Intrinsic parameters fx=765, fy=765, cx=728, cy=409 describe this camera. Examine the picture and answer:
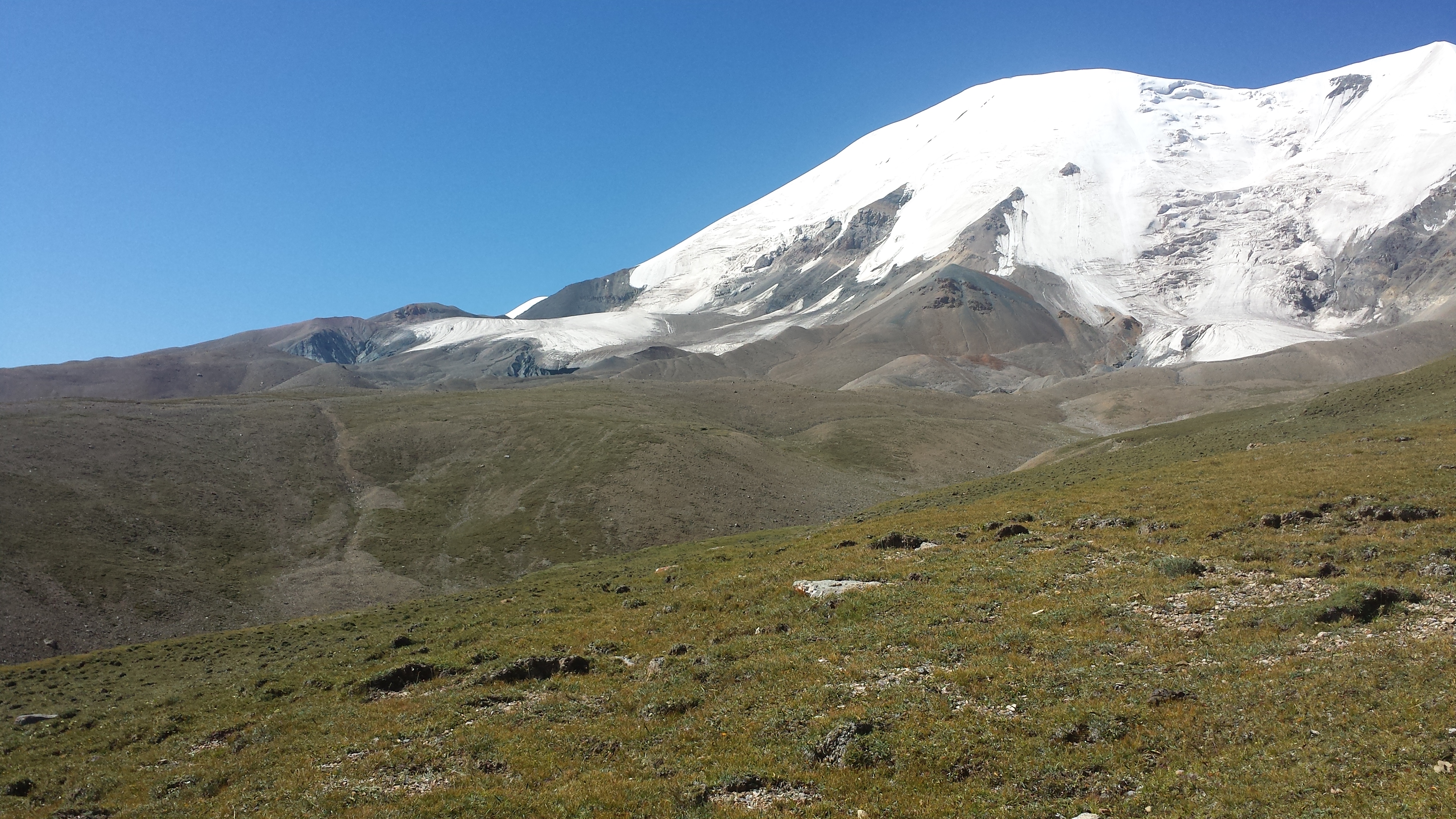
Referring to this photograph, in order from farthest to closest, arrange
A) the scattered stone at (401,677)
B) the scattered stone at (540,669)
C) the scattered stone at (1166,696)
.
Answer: the scattered stone at (401,677), the scattered stone at (540,669), the scattered stone at (1166,696)

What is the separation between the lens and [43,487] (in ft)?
264

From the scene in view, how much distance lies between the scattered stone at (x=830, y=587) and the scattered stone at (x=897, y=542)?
750 centimetres

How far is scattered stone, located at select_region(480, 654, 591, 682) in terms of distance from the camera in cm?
2391

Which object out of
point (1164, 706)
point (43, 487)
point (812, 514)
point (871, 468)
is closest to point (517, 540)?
point (812, 514)

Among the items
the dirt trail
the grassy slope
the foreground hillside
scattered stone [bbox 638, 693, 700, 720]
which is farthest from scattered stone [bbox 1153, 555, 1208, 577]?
the grassy slope

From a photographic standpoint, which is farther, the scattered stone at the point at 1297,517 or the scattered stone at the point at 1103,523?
the scattered stone at the point at 1103,523

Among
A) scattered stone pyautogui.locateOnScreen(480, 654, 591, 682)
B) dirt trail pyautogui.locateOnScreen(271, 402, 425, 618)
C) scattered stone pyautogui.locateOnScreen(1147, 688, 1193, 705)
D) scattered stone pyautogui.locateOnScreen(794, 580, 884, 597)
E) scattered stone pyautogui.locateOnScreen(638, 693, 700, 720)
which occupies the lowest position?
dirt trail pyautogui.locateOnScreen(271, 402, 425, 618)

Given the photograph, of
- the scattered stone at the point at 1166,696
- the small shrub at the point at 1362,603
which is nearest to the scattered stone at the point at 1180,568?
the small shrub at the point at 1362,603

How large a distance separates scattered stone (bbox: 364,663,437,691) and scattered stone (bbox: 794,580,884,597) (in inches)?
514

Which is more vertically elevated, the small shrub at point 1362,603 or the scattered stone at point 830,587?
the small shrub at point 1362,603

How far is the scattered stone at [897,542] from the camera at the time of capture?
116 feet

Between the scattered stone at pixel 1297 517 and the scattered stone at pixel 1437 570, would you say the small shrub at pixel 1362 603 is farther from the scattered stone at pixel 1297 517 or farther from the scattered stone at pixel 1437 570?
the scattered stone at pixel 1297 517

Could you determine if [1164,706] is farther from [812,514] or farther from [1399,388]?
[812,514]

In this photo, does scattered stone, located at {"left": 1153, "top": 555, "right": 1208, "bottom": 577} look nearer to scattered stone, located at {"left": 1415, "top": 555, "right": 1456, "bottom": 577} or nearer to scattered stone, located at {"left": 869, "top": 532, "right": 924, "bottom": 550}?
scattered stone, located at {"left": 1415, "top": 555, "right": 1456, "bottom": 577}
